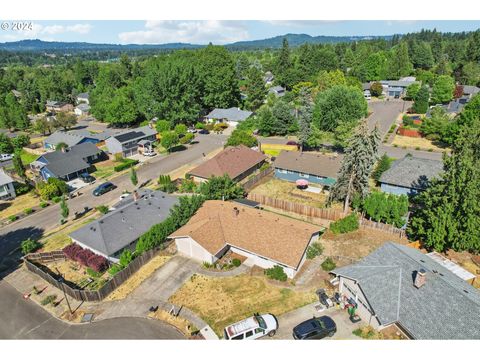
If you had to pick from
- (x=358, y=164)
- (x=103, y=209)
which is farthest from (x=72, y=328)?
(x=358, y=164)

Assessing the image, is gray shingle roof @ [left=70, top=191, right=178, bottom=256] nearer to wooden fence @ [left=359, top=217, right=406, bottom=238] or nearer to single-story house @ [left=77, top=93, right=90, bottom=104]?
wooden fence @ [left=359, top=217, right=406, bottom=238]

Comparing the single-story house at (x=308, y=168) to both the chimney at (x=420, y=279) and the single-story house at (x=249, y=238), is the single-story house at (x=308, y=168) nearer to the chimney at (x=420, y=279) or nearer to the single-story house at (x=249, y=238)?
the single-story house at (x=249, y=238)

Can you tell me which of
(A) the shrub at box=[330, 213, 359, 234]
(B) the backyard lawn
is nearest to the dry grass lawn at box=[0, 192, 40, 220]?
(B) the backyard lawn

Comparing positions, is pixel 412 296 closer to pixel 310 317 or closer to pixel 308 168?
pixel 310 317

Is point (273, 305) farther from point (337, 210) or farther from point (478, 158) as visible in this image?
point (478, 158)

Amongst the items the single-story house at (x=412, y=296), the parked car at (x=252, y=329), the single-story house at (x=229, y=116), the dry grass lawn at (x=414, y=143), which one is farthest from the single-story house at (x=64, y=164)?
the dry grass lawn at (x=414, y=143)
